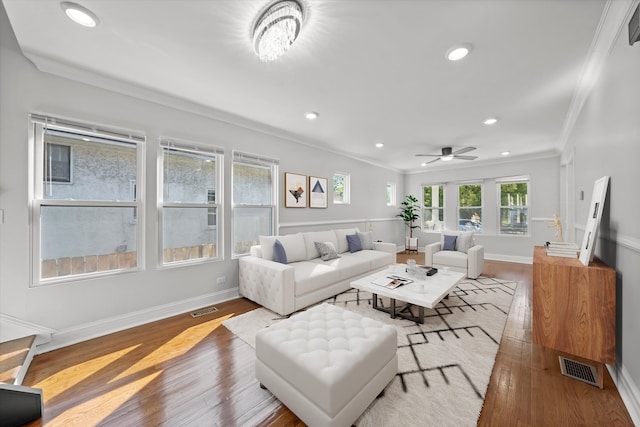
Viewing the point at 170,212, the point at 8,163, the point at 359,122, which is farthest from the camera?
the point at 359,122

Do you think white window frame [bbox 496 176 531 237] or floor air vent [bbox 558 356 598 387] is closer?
floor air vent [bbox 558 356 598 387]

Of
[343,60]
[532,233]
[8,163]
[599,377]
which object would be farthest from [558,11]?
[532,233]

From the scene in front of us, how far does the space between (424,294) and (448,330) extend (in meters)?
0.46

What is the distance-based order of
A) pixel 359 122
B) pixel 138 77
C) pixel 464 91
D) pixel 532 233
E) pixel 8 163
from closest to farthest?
pixel 8 163 < pixel 138 77 < pixel 464 91 < pixel 359 122 < pixel 532 233

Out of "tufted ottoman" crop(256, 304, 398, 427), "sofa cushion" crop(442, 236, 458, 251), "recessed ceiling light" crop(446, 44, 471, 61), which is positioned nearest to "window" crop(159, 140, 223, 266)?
"tufted ottoman" crop(256, 304, 398, 427)

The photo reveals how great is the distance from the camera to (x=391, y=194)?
7.49 meters

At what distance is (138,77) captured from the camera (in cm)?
251

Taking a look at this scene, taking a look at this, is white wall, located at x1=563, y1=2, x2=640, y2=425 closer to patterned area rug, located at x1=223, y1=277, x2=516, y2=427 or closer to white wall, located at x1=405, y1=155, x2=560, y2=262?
patterned area rug, located at x1=223, y1=277, x2=516, y2=427

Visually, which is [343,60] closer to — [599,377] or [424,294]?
[424,294]

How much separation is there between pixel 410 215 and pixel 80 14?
24.1 ft

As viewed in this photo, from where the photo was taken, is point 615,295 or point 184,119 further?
point 184,119

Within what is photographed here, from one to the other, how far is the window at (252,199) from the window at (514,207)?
586cm

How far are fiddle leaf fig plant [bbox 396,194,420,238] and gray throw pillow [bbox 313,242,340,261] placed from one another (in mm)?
4105

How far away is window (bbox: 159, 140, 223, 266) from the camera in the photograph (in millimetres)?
3018
